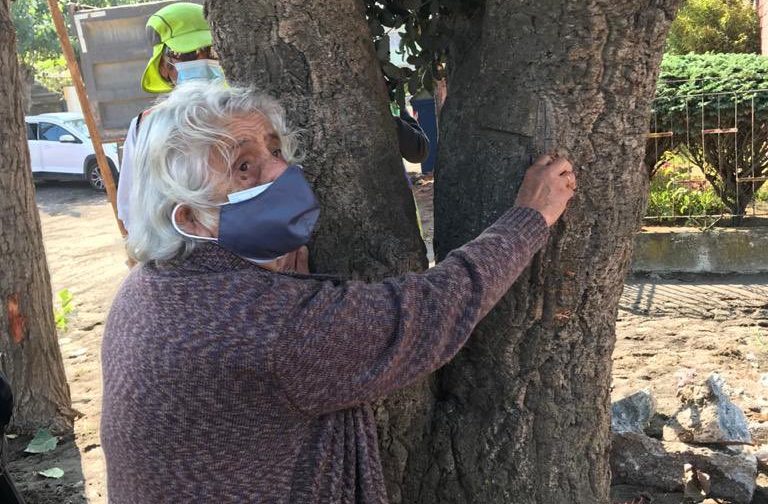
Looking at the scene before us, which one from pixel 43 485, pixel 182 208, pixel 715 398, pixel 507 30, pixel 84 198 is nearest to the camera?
pixel 182 208

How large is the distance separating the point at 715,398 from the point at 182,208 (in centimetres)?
300

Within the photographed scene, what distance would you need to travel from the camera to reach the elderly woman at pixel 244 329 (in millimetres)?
1521

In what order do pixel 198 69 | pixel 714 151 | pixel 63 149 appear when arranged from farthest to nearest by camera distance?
pixel 63 149, pixel 714 151, pixel 198 69

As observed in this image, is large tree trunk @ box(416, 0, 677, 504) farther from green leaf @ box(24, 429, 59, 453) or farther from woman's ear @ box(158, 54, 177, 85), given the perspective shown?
green leaf @ box(24, 429, 59, 453)

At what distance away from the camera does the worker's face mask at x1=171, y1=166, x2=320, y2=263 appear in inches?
61.7

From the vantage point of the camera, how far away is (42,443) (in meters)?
4.74

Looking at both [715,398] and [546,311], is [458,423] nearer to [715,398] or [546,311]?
[546,311]

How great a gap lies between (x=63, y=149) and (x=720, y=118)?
13698 mm

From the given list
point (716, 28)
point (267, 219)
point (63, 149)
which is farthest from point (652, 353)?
point (63, 149)

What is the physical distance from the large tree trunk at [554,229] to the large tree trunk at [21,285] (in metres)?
3.14

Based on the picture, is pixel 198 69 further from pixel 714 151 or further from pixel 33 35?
pixel 33 35

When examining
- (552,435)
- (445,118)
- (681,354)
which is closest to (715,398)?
(681,354)

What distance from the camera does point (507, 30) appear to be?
6.57ft

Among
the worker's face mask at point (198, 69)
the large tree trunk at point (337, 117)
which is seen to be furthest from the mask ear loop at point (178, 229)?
the worker's face mask at point (198, 69)
